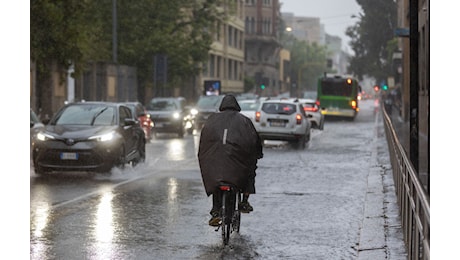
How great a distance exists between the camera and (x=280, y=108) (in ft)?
108

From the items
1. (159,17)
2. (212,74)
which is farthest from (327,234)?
(212,74)

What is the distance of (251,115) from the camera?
1421 inches

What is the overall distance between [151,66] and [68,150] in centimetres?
3599

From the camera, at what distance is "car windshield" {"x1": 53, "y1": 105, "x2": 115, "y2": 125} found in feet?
67.0

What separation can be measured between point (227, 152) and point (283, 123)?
2186cm

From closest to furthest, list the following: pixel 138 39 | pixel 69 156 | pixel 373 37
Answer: pixel 69 156
pixel 138 39
pixel 373 37

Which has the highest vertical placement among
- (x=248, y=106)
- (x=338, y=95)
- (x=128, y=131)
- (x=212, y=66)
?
(x=212, y=66)

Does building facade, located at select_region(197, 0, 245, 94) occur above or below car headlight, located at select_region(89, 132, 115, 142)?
above

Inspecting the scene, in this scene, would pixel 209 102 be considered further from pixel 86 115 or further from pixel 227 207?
pixel 227 207

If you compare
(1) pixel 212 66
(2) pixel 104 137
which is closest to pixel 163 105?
(2) pixel 104 137

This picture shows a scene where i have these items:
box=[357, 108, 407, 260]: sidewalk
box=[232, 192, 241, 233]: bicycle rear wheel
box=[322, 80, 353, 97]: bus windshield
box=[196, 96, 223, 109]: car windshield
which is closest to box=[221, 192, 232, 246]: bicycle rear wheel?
box=[232, 192, 241, 233]: bicycle rear wheel

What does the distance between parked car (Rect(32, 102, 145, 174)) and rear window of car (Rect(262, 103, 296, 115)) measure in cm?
1193

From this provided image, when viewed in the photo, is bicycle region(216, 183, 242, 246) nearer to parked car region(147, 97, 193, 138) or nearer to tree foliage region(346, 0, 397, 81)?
parked car region(147, 97, 193, 138)

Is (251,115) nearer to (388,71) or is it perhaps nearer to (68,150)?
(68,150)
